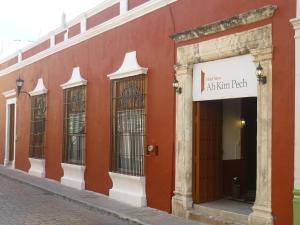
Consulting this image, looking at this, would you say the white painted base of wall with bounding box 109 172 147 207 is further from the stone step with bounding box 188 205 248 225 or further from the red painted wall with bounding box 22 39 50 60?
the red painted wall with bounding box 22 39 50 60

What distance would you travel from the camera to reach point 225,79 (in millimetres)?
8109

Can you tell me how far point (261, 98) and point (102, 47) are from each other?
5.76 meters

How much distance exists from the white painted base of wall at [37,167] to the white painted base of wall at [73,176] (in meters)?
1.90

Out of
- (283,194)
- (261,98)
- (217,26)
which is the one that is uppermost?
(217,26)

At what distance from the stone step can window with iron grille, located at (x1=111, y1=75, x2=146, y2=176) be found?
1.92 m

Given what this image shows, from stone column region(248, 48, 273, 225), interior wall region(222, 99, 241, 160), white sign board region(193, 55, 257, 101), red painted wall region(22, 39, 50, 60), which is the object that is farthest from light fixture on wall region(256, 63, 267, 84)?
red painted wall region(22, 39, 50, 60)

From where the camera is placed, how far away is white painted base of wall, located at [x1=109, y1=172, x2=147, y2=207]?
10.0m

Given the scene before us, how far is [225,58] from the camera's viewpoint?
812 cm

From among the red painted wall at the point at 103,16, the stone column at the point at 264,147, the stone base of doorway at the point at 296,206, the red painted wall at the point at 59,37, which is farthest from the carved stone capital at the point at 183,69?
the red painted wall at the point at 59,37

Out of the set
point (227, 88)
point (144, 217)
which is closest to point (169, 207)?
point (144, 217)

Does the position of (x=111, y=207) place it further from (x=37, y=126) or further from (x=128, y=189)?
(x=37, y=126)

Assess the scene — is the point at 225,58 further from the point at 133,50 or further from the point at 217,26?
the point at 133,50

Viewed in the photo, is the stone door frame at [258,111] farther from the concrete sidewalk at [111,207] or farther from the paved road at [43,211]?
the paved road at [43,211]

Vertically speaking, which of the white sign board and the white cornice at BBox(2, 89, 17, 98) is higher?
the white cornice at BBox(2, 89, 17, 98)
